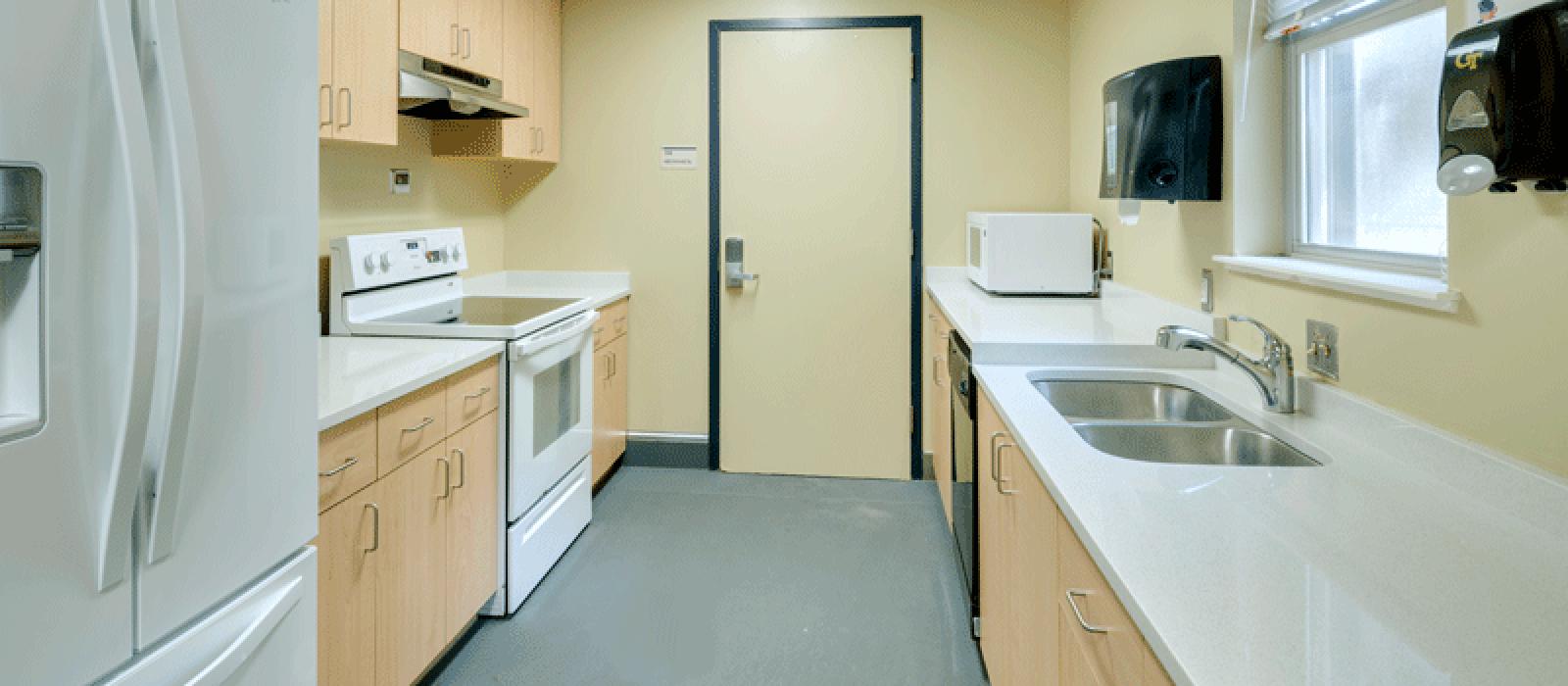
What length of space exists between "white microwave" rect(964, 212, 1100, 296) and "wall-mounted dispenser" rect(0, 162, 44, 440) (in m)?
2.94

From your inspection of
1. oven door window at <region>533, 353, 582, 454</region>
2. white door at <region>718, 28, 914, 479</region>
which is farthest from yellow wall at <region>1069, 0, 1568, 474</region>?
oven door window at <region>533, 353, 582, 454</region>

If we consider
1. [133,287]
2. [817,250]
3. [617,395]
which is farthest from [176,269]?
[817,250]

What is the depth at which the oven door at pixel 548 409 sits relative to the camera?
2646 mm

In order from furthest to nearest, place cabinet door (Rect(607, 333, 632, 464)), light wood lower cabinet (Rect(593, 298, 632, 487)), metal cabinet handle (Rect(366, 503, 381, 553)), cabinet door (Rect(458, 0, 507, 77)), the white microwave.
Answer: cabinet door (Rect(607, 333, 632, 464))
light wood lower cabinet (Rect(593, 298, 632, 487))
the white microwave
cabinet door (Rect(458, 0, 507, 77))
metal cabinet handle (Rect(366, 503, 381, 553))

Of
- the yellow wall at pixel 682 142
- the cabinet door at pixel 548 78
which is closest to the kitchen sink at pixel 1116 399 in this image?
the yellow wall at pixel 682 142

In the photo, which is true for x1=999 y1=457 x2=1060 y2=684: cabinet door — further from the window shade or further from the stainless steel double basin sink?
the window shade

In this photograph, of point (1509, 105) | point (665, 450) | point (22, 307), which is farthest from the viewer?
point (665, 450)

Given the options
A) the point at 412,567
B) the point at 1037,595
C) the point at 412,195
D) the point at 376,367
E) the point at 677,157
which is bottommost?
the point at 412,567

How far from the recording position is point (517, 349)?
260 cm

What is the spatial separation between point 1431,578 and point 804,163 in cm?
337

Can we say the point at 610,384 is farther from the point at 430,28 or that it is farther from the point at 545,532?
the point at 430,28

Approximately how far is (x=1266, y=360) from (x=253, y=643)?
1803mm

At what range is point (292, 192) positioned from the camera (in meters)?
1.28

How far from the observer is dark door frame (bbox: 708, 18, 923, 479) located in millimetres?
4016
